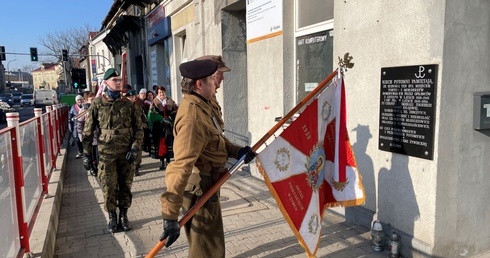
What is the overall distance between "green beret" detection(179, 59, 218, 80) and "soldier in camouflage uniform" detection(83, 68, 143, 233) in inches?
85.0

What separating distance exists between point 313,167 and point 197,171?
1.15 metres

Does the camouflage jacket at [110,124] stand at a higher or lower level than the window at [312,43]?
lower

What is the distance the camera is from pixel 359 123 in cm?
421

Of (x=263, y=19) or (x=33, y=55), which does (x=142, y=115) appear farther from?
(x=33, y=55)

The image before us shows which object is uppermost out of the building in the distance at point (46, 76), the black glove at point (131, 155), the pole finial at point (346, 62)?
the building in the distance at point (46, 76)

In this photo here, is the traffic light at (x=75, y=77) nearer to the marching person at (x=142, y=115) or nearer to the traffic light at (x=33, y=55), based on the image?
the traffic light at (x=33, y=55)

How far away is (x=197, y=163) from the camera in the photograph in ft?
8.46

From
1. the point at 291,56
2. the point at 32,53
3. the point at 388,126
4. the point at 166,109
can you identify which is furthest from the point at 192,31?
the point at 32,53

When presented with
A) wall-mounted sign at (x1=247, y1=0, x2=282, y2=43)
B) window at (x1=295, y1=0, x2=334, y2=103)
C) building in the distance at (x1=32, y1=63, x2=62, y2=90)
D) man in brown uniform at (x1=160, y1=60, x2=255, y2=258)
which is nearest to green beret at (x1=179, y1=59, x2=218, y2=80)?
man in brown uniform at (x1=160, y1=60, x2=255, y2=258)

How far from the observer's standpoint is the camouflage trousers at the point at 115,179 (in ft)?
14.3

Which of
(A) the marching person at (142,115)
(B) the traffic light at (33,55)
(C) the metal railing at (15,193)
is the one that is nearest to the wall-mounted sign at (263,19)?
(A) the marching person at (142,115)

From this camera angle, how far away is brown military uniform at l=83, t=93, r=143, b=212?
4.36 meters

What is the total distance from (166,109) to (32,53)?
90.2 feet

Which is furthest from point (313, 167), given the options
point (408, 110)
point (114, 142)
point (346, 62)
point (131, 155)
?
point (114, 142)
